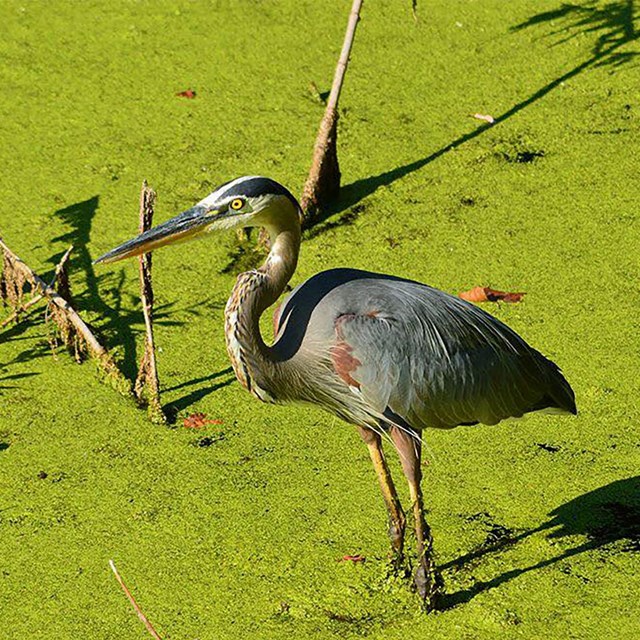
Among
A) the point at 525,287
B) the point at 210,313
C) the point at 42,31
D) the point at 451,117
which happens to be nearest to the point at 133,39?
the point at 42,31

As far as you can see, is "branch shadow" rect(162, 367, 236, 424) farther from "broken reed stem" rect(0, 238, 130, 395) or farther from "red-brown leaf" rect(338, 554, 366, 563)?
"red-brown leaf" rect(338, 554, 366, 563)

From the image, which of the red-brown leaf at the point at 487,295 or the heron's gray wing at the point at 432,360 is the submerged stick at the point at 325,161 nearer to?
the red-brown leaf at the point at 487,295

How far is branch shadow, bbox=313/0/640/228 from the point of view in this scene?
5664mm

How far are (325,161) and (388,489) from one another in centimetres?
204

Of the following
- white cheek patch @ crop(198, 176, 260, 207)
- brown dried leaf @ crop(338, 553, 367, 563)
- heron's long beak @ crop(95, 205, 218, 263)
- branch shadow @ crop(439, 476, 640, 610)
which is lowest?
branch shadow @ crop(439, 476, 640, 610)

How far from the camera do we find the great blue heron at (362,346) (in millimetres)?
3451

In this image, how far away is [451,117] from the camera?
239 inches

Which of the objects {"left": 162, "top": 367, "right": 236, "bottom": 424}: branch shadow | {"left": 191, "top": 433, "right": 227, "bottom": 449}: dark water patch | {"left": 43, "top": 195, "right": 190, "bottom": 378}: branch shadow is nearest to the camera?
{"left": 191, "top": 433, "right": 227, "bottom": 449}: dark water patch

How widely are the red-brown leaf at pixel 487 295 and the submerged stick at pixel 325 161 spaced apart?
82 centimetres

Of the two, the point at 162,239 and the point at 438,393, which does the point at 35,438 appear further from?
the point at 438,393

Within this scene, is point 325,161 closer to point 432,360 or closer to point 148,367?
point 148,367

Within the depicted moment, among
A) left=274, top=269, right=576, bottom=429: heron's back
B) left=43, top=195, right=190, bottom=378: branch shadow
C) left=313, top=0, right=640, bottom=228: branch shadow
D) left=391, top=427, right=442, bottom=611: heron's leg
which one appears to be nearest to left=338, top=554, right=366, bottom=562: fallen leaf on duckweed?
left=391, top=427, right=442, bottom=611: heron's leg

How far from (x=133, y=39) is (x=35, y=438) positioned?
2969 mm

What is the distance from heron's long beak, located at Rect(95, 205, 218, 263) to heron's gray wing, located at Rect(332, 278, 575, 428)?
0.42 m
